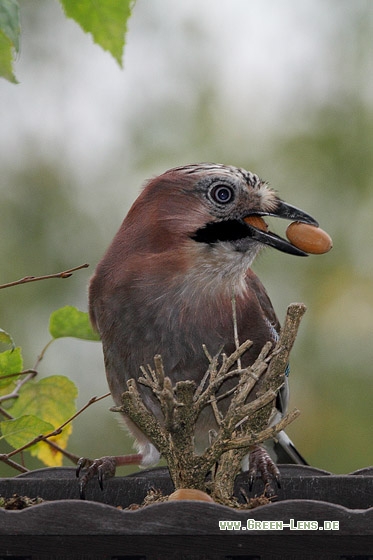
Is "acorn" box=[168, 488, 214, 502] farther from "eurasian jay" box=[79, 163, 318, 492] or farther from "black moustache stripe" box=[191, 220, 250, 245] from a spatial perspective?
"black moustache stripe" box=[191, 220, 250, 245]

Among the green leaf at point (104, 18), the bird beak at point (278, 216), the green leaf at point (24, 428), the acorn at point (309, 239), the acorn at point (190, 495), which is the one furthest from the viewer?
the bird beak at point (278, 216)

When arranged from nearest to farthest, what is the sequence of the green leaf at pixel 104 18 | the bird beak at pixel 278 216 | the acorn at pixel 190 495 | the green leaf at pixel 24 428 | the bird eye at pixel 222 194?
the green leaf at pixel 104 18 → the acorn at pixel 190 495 → the green leaf at pixel 24 428 → the bird beak at pixel 278 216 → the bird eye at pixel 222 194

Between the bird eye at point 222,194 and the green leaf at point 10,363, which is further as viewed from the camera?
the bird eye at point 222,194

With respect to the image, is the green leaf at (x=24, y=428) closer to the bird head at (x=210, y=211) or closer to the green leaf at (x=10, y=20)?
the bird head at (x=210, y=211)

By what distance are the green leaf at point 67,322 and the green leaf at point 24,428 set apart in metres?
0.31

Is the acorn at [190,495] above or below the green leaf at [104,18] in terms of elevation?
below

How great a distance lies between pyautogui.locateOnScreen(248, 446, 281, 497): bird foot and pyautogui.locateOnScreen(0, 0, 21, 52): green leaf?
1.38m

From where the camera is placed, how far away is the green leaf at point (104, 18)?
1.62 m

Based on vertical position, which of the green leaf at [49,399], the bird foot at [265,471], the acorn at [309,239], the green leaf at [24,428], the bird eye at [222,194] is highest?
the bird eye at [222,194]

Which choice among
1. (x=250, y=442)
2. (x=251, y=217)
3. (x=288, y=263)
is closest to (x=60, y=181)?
(x=288, y=263)

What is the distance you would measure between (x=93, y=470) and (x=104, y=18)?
1326mm

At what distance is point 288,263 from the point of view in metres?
5.75

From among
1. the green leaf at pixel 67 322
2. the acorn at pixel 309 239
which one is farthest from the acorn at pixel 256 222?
the green leaf at pixel 67 322

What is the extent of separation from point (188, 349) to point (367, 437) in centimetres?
252
